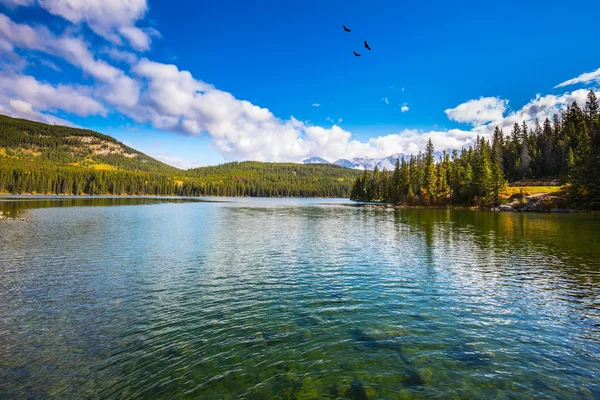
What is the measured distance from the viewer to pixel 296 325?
1681cm

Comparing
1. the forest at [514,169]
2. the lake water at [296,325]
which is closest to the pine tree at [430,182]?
the forest at [514,169]

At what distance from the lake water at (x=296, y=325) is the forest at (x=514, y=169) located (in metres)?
93.5

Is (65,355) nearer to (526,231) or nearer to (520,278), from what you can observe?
(520,278)

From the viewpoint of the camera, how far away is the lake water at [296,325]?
11.6 m

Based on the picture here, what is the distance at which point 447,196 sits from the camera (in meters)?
145

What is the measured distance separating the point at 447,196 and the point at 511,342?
143380mm

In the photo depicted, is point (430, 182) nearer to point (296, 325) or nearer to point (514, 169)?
point (514, 169)

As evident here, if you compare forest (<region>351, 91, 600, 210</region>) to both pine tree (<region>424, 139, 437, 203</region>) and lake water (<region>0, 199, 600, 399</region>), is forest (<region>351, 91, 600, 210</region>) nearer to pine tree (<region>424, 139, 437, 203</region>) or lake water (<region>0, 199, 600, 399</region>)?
pine tree (<region>424, 139, 437, 203</region>)

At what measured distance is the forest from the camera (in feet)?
330

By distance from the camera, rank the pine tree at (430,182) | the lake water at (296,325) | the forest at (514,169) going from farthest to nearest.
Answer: the pine tree at (430,182)
the forest at (514,169)
the lake water at (296,325)

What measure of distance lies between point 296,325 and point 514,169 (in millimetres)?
192163

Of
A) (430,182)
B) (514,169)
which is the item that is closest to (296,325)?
(430,182)

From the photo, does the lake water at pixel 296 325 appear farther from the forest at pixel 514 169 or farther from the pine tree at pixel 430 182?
the pine tree at pixel 430 182

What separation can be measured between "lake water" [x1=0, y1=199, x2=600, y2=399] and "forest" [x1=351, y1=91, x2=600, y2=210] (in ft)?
307
